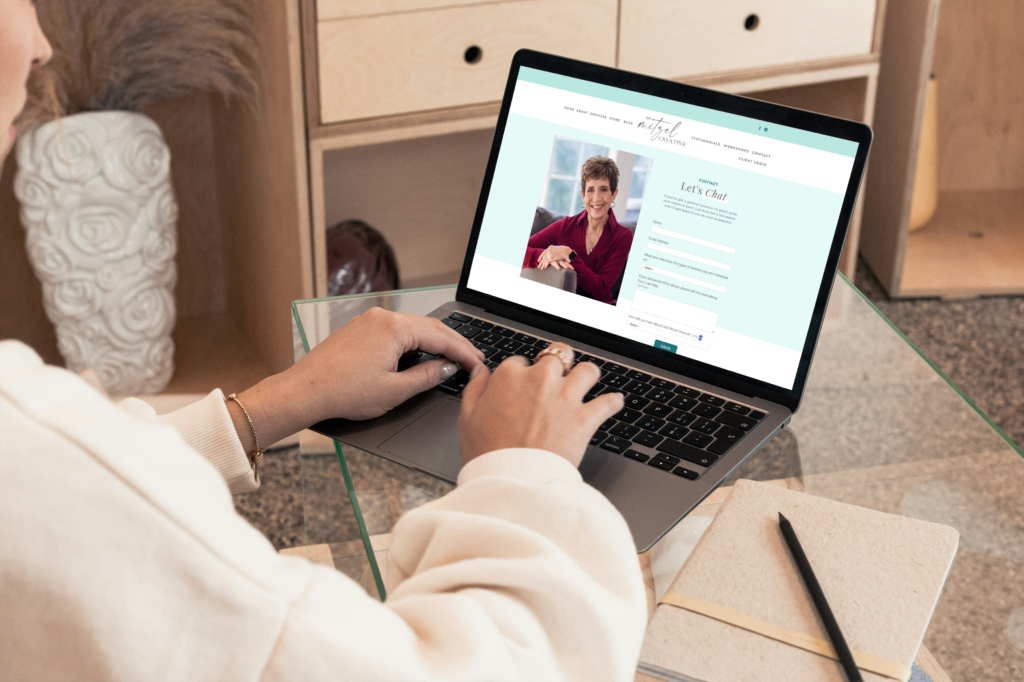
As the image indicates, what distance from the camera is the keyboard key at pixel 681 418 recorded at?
0.81 meters

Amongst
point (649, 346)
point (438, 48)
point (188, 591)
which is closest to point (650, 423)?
point (649, 346)

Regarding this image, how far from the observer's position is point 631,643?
0.51 metres

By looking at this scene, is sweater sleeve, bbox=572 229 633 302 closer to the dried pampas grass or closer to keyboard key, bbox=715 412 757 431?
keyboard key, bbox=715 412 757 431

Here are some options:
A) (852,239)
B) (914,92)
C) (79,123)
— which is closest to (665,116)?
(79,123)

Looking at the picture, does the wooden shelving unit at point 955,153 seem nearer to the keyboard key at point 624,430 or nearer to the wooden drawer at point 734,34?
the wooden drawer at point 734,34

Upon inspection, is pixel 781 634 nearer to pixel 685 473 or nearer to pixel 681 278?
pixel 685 473

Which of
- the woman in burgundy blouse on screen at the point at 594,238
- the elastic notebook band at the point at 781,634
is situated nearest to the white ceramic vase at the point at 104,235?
the woman in burgundy blouse on screen at the point at 594,238

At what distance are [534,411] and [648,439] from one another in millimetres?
174

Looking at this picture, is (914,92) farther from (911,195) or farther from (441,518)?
(441,518)

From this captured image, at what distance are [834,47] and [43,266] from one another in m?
1.51

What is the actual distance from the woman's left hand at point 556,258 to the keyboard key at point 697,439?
0.23 metres

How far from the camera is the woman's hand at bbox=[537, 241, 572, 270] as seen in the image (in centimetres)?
95

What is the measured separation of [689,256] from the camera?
88cm

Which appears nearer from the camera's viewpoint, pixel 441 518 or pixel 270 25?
pixel 441 518
